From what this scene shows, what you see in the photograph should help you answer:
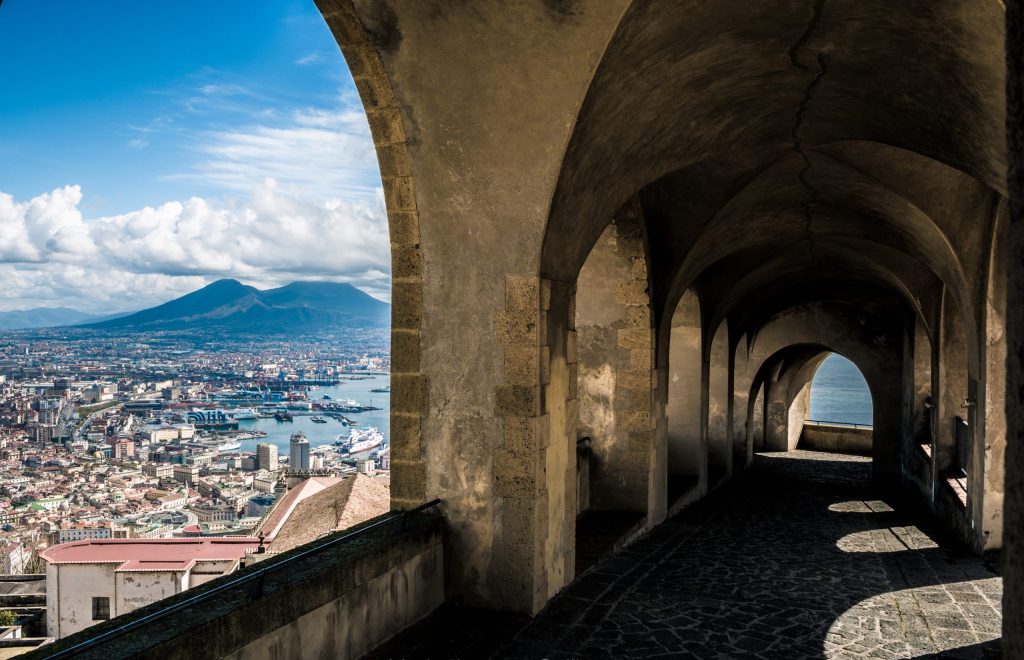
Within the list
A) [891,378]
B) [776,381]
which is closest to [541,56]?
[891,378]

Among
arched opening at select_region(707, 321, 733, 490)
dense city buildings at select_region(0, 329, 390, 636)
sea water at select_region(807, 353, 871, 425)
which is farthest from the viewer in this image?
sea water at select_region(807, 353, 871, 425)

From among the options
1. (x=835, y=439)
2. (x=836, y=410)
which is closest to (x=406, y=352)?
(x=835, y=439)

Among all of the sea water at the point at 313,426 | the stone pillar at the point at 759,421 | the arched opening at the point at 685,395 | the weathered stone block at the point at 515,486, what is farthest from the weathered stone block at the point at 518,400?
the sea water at the point at 313,426

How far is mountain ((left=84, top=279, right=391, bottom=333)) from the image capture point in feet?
305

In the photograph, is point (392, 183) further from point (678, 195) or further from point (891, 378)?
point (891, 378)

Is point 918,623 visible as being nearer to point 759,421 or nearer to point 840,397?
point 759,421

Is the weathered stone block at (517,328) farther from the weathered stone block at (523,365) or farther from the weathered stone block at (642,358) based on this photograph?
the weathered stone block at (642,358)

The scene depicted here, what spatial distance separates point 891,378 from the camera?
56.6ft

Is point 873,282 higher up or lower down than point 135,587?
higher up

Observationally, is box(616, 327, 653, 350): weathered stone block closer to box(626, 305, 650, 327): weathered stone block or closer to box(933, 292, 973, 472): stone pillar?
box(626, 305, 650, 327): weathered stone block

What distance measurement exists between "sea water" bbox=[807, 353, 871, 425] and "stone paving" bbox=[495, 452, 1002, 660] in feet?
194

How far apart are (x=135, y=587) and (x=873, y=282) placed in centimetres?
1712


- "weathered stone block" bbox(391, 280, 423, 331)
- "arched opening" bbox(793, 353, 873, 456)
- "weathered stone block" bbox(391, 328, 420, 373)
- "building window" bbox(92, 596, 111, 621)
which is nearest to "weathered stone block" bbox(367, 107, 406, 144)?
"weathered stone block" bbox(391, 280, 423, 331)

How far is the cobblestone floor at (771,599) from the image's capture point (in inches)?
197
